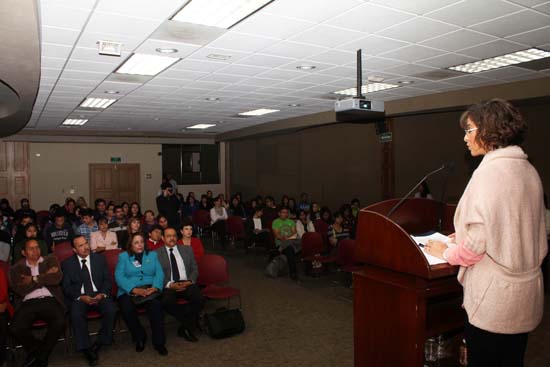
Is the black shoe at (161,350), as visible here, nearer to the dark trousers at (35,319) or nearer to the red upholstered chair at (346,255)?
the dark trousers at (35,319)

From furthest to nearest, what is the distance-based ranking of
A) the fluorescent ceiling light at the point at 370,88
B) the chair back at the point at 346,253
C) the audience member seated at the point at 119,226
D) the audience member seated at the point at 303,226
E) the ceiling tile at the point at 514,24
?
the audience member seated at the point at 303,226
the audience member seated at the point at 119,226
the fluorescent ceiling light at the point at 370,88
the chair back at the point at 346,253
the ceiling tile at the point at 514,24

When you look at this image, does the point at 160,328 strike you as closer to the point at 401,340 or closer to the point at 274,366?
the point at 274,366

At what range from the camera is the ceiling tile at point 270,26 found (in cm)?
389

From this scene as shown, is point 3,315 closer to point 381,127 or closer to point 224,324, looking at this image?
point 224,324

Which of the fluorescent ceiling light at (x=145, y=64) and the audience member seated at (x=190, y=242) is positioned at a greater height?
the fluorescent ceiling light at (x=145, y=64)

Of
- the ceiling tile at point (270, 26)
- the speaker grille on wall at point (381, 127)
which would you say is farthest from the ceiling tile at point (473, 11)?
the speaker grille on wall at point (381, 127)

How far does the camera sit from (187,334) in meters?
5.01

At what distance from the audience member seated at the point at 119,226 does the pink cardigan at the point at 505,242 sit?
6956 mm

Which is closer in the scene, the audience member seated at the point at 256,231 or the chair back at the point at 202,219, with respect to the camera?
the audience member seated at the point at 256,231

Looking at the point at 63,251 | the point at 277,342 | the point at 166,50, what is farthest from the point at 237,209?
the point at 166,50

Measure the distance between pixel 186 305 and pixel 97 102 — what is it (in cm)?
526

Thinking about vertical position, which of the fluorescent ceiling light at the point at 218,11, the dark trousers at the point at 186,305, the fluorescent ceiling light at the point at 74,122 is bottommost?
the dark trousers at the point at 186,305

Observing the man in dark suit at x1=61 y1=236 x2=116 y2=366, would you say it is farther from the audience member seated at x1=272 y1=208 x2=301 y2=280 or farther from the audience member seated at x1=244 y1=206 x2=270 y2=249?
the audience member seated at x1=244 y1=206 x2=270 y2=249

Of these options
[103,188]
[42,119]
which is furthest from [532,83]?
[103,188]
